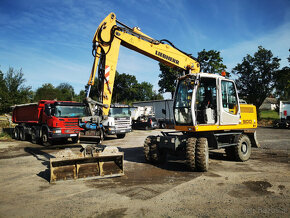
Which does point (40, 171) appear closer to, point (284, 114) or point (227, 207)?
point (227, 207)

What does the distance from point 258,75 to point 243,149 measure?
111ft

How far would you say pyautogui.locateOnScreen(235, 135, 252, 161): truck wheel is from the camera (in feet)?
26.3

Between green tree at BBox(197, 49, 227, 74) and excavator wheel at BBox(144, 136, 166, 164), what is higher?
green tree at BBox(197, 49, 227, 74)

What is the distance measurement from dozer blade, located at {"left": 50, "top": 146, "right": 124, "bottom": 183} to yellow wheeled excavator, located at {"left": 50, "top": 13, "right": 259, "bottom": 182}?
115 centimetres

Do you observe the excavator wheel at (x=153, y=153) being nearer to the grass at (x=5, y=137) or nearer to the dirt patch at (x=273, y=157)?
the dirt patch at (x=273, y=157)

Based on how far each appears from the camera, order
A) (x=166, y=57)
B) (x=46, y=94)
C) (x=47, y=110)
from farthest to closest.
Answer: (x=46, y=94) < (x=47, y=110) < (x=166, y=57)

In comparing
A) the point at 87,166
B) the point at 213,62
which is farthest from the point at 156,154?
the point at 213,62

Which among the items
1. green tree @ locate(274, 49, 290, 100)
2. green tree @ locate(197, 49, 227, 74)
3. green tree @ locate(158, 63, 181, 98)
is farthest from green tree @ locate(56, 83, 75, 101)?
green tree @ locate(274, 49, 290, 100)

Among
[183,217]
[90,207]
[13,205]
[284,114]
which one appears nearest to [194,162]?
[183,217]

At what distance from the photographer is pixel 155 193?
486 centimetres

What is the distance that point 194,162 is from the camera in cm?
640

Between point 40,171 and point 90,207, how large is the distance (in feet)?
11.8

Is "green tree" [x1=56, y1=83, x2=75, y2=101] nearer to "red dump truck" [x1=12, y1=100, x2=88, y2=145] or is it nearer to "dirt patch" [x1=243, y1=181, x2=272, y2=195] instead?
"red dump truck" [x1=12, y1=100, x2=88, y2=145]

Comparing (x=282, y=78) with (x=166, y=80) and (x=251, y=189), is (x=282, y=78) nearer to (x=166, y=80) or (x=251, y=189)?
(x=166, y=80)
